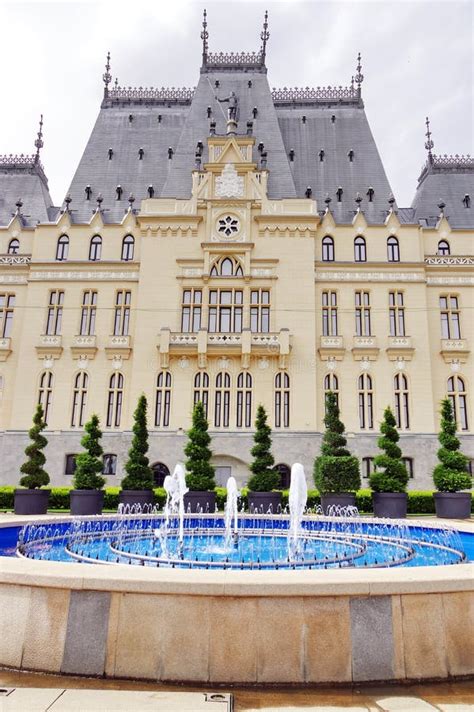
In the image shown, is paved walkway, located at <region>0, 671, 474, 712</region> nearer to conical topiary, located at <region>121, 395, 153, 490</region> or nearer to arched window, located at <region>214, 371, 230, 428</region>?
conical topiary, located at <region>121, 395, 153, 490</region>

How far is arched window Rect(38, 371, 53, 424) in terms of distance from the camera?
3762cm

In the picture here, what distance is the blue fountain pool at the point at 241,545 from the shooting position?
10984 millimetres

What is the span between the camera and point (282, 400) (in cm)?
3666

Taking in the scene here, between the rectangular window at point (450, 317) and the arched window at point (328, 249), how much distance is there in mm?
9221

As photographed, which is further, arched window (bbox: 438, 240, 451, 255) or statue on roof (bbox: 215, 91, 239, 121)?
statue on roof (bbox: 215, 91, 239, 121)

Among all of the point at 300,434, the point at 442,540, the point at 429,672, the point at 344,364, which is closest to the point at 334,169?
the point at 344,364

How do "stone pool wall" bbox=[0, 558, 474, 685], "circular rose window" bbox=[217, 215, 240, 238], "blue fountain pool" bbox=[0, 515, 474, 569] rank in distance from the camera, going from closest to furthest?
"stone pool wall" bbox=[0, 558, 474, 685]
"blue fountain pool" bbox=[0, 515, 474, 569]
"circular rose window" bbox=[217, 215, 240, 238]

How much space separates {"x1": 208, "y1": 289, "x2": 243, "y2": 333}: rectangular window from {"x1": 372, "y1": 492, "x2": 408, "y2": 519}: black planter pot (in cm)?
1831

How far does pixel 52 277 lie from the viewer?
131 ft

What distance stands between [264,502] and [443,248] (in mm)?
27277

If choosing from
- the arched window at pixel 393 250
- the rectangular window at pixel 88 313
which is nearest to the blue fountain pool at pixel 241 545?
the rectangular window at pixel 88 313

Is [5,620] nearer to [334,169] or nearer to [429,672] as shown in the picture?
[429,672]

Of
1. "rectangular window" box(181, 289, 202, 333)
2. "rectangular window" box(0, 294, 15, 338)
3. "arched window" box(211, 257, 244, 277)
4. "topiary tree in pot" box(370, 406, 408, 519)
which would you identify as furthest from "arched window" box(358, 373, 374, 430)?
"rectangular window" box(0, 294, 15, 338)

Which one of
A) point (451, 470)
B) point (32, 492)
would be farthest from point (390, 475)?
point (32, 492)
